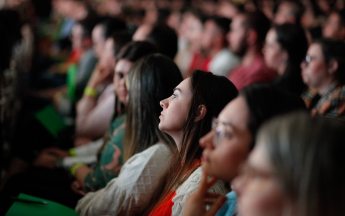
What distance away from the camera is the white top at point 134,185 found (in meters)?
1.15

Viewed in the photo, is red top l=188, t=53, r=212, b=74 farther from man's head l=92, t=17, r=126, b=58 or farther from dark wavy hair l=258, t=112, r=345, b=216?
dark wavy hair l=258, t=112, r=345, b=216

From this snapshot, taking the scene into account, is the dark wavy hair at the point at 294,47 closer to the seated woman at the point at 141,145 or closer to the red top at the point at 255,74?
the red top at the point at 255,74

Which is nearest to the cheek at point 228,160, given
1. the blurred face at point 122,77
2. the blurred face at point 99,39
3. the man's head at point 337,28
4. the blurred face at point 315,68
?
the blurred face at point 122,77

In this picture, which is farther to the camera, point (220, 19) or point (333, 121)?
point (220, 19)

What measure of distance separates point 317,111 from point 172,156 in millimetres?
957

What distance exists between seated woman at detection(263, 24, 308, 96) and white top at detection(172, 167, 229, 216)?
4.59 feet

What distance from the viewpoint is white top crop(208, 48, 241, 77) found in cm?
289

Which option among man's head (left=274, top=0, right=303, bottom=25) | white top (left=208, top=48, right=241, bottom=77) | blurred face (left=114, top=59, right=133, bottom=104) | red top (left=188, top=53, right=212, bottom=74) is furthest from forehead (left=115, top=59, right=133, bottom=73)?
man's head (left=274, top=0, right=303, bottom=25)

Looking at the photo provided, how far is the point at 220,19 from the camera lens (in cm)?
328

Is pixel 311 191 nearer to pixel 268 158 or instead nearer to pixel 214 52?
pixel 268 158

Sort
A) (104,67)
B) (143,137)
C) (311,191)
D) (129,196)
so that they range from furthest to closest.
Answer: (104,67), (143,137), (129,196), (311,191)

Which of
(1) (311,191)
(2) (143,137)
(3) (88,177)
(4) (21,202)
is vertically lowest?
(3) (88,177)

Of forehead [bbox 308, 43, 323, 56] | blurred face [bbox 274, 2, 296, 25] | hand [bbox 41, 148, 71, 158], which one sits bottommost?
hand [bbox 41, 148, 71, 158]

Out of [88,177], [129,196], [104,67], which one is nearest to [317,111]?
[129,196]
